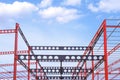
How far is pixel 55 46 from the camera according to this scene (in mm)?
31828

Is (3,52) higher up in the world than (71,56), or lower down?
higher up

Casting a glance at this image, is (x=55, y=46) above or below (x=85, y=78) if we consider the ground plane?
above

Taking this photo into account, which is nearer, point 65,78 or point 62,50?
point 62,50

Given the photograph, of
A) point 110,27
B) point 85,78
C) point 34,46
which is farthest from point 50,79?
point 110,27

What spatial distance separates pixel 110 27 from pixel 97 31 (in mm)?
2600

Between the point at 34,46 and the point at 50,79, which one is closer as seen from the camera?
the point at 34,46

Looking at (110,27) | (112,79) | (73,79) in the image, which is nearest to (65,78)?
(73,79)

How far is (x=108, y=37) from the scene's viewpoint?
24.2 metres

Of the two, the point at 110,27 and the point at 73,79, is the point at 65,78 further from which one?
the point at 110,27

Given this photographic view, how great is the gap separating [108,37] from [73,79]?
17421 millimetres

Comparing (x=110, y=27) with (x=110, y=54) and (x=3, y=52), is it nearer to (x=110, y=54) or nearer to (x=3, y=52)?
(x=110, y=54)

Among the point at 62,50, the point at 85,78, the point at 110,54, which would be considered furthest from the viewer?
the point at 85,78

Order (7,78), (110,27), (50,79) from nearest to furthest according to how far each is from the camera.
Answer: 1. (110,27)
2. (50,79)
3. (7,78)

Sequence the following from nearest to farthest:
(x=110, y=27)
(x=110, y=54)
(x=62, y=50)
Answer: (x=110, y=27), (x=110, y=54), (x=62, y=50)
